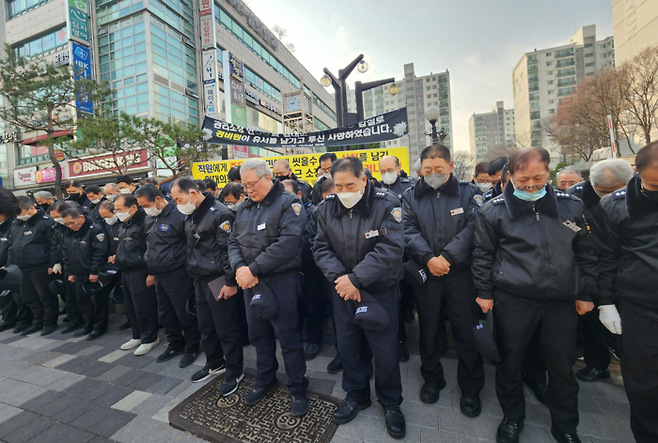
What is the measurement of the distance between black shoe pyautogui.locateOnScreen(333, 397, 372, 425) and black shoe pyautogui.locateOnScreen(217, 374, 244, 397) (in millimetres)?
1168

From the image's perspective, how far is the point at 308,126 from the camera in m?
19.2

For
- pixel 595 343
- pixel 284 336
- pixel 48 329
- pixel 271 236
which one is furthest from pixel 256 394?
pixel 48 329

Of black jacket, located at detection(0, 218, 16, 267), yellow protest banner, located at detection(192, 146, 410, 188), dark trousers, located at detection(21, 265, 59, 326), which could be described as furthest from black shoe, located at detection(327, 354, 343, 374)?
black jacket, located at detection(0, 218, 16, 267)

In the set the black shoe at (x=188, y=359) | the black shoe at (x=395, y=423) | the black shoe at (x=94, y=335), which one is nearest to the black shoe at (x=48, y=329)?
the black shoe at (x=94, y=335)

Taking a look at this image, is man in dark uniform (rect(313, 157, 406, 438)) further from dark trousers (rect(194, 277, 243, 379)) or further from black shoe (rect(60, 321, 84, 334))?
black shoe (rect(60, 321, 84, 334))

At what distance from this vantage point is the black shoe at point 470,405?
2.42 metres

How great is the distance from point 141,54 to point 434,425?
86.4 ft

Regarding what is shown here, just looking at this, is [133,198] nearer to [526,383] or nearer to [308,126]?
[526,383]

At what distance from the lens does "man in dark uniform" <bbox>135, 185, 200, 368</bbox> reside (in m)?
3.57

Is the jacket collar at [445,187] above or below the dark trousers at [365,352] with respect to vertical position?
above

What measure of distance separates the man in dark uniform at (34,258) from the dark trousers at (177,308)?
2923 millimetres

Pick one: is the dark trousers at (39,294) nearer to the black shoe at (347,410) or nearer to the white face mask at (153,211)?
the white face mask at (153,211)

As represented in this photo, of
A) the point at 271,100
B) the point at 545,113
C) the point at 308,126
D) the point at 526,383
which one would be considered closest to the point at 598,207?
the point at 526,383

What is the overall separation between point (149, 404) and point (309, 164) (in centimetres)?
566
